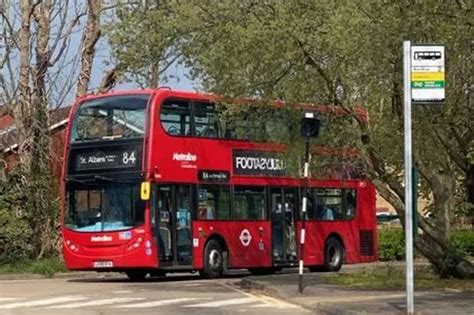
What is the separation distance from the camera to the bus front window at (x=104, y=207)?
2519 cm

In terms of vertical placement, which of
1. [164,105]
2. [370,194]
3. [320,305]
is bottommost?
[320,305]

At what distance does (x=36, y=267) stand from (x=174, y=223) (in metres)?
5.99

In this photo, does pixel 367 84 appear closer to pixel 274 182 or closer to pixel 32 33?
pixel 274 182

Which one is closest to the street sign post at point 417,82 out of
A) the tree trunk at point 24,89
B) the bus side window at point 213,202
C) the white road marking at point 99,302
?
the white road marking at point 99,302

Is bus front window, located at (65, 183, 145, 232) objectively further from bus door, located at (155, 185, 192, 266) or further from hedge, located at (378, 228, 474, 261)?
hedge, located at (378, 228, 474, 261)

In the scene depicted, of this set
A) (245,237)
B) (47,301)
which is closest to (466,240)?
(245,237)

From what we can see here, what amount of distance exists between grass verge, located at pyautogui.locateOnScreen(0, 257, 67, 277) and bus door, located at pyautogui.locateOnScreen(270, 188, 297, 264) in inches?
248

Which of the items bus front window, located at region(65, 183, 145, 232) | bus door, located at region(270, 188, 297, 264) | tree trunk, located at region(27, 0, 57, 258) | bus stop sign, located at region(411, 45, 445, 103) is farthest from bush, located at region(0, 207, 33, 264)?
bus stop sign, located at region(411, 45, 445, 103)

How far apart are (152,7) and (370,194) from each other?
11.6m

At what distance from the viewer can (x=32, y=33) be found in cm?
3369

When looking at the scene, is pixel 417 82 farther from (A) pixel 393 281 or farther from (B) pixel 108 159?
(B) pixel 108 159

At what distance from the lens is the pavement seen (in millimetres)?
15883

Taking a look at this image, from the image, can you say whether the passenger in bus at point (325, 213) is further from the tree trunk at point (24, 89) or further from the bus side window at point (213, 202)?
the tree trunk at point (24, 89)

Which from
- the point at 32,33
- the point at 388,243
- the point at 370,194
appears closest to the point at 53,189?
the point at 32,33
